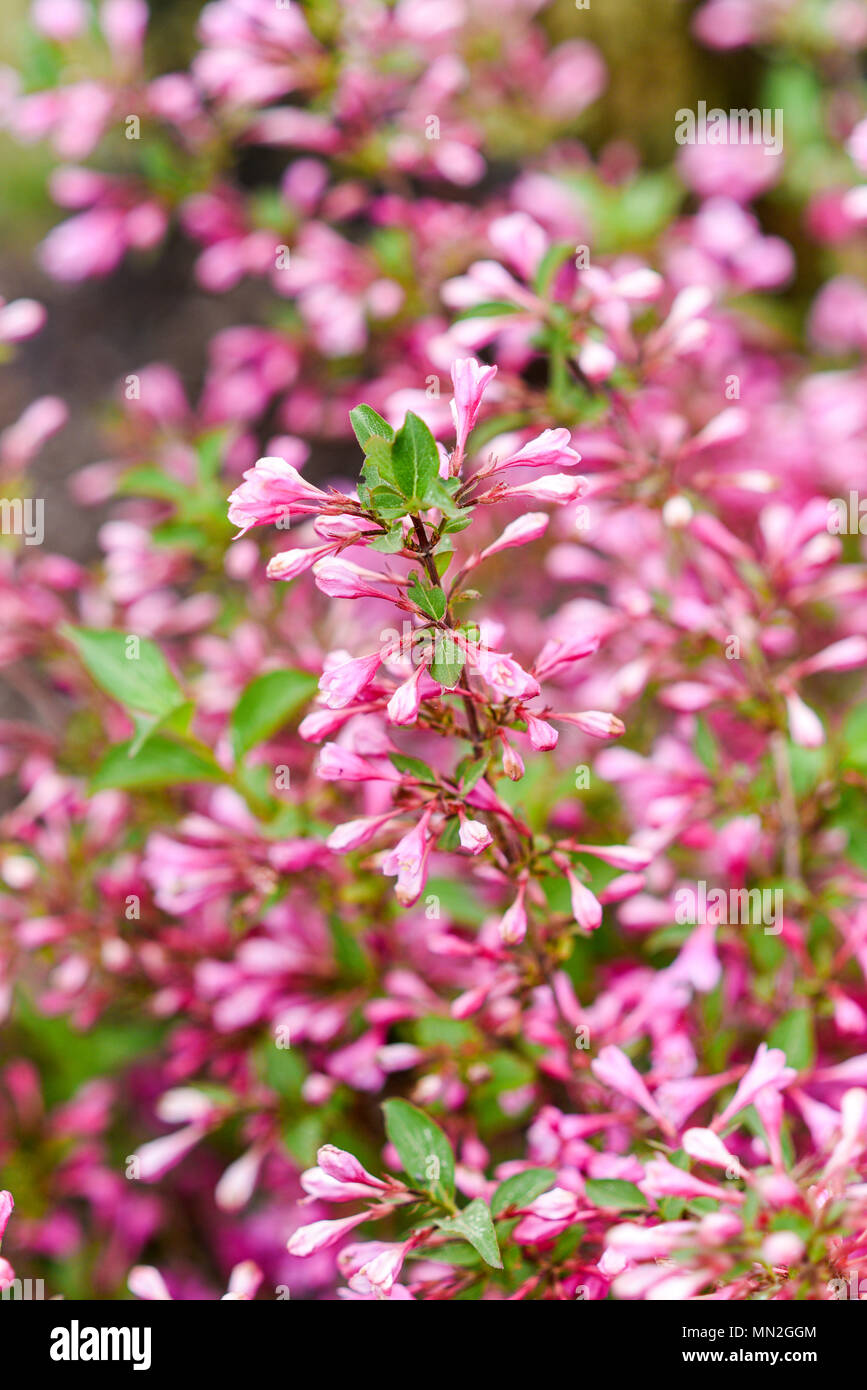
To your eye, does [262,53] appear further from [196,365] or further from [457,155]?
[196,365]

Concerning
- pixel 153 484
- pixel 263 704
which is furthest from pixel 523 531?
pixel 153 484

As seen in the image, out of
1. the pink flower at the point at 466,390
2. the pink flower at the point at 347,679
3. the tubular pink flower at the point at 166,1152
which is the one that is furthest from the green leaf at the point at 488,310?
the tubular pink flower at the point at 166,1152

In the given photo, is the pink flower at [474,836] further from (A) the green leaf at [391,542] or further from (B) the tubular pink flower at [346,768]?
(A) the green leaf at [391,542]

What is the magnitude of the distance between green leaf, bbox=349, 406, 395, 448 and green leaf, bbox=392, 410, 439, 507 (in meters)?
0.04

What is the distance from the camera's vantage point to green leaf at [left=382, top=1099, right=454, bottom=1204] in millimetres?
1036

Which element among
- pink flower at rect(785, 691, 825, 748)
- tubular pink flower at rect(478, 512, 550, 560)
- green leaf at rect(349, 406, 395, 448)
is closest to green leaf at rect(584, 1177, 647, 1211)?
pink flower at rect(785, 691, 825, 748)

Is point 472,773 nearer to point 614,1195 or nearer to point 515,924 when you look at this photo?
point 515,924

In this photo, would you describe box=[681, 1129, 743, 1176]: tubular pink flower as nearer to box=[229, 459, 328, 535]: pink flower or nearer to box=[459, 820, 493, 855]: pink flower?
box=[459, 820, 493, 855]: pink flower

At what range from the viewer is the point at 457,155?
5.73ft

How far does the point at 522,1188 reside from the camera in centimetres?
A: 106

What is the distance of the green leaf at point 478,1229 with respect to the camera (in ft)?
3.03

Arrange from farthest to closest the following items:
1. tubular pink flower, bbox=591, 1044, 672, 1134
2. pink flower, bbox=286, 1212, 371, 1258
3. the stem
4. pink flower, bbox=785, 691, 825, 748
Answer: the stem, pink flower, bbox=785, 691, 825, 748, tubular pink flower, bbox=591, 1044, 672, 1134, pink flower, bbox=286, 1212, 371, 1258

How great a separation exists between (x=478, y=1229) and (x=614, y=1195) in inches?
6.1

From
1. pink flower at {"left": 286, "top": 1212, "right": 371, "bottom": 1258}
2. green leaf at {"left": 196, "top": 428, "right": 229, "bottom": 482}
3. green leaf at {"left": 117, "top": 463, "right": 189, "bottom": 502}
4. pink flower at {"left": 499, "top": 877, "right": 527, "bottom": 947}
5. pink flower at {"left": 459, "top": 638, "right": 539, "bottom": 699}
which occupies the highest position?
green leaf at {"left": 196, "top": 428, "right": 229, "bottom": 482}
